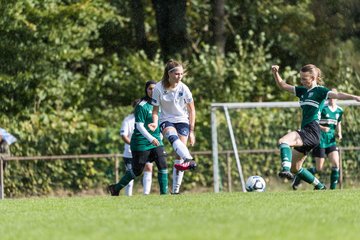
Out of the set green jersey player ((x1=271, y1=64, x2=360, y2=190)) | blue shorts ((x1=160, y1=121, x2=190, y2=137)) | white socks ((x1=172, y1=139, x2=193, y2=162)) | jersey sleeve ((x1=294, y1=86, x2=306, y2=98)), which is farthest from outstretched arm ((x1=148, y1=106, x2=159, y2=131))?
jersey sleeve ((x1=294, y1=86, x2=306, y2=98))

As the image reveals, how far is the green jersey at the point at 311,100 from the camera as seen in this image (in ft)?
47.0

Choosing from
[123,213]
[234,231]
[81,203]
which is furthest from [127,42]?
[234,231]

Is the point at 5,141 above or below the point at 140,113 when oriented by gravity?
below

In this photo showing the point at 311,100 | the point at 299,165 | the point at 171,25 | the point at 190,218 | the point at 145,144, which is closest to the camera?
the point at 190,218

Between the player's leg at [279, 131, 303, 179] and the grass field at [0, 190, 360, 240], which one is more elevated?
the player's leg at [279, 131, 303, 179]

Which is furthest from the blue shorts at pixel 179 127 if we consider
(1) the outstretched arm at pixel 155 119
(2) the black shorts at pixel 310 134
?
(2) the black shorts at pixel 310 134

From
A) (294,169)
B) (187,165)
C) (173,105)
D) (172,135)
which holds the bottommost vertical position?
(294,169)

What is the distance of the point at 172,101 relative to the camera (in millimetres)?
14422

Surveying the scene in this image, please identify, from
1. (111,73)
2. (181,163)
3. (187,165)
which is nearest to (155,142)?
(181,163)

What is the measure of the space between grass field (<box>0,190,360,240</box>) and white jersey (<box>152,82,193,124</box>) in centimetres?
176

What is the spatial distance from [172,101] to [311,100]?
6.22 feet

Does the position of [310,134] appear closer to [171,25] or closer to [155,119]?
[155,119]

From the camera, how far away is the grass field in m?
8.41

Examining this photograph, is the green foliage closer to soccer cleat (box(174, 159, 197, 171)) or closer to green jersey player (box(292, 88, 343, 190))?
green jersey player (box(292, 88, 343, 190))
